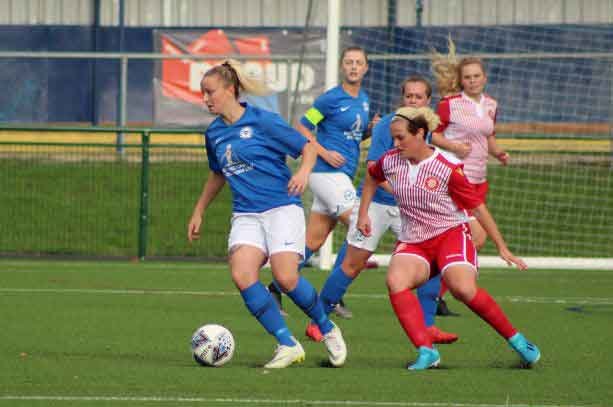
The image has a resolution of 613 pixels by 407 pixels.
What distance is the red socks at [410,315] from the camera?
7555 millimetres

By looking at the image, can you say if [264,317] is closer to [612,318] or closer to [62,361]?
[62,361]

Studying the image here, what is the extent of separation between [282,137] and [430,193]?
3.02 ft

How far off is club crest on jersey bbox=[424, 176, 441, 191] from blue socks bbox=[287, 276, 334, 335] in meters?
0.89

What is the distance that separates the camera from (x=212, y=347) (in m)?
7.63

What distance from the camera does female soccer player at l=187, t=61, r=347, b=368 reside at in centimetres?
770

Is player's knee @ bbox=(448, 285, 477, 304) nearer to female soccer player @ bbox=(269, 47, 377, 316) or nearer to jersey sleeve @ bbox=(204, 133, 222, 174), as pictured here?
jersey sleeve @ bbox=(204, 133, 222, 174)

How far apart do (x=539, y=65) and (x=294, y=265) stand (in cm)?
1211

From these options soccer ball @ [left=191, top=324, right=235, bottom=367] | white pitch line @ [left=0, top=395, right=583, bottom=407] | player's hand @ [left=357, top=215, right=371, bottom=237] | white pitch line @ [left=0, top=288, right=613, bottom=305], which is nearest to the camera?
white pitch line @ [left=0, top=395, right=583, bottom=407]

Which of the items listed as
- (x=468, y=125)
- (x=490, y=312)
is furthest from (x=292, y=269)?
(x=468, y=125)

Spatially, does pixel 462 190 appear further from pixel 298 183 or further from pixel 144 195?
pixel 144 195

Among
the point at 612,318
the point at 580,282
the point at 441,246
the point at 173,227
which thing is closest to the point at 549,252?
the point at 580,282

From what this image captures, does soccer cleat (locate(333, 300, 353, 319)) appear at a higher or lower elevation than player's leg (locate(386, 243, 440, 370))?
lower

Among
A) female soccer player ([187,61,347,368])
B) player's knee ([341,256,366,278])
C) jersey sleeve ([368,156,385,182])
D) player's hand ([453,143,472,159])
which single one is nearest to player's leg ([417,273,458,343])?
player's knee ([341,256,366,278])

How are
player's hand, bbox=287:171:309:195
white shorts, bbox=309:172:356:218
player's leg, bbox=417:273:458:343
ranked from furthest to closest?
white shorts, bbox=309:172:356:218, player's leg, bbox=417:273:458:343, player's hand, bbox=287:171:309:195
